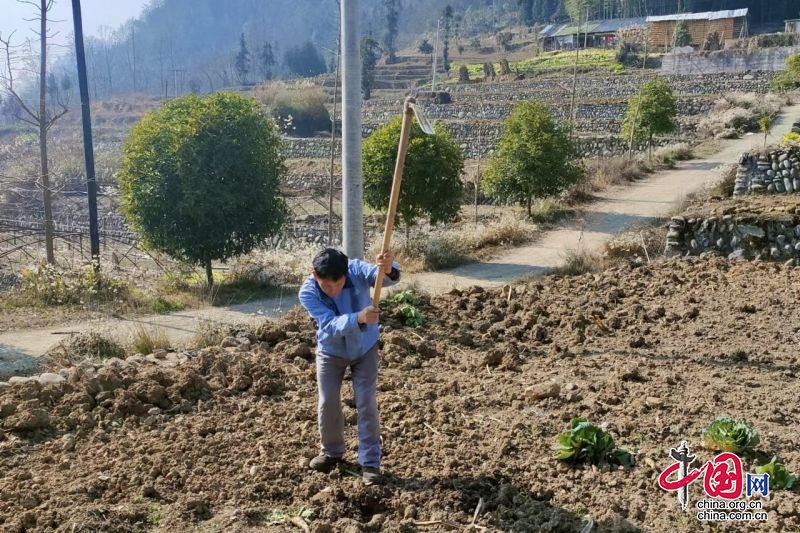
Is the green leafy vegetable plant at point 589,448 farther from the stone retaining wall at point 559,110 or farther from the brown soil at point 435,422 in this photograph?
the stone retaining wall at point 559,110

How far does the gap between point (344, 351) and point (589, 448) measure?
4.85 ft

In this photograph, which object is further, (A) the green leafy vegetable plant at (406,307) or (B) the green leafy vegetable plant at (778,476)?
(A) the green leafy vegetable plant at (406,307)

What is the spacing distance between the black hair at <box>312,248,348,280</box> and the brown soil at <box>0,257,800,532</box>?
117 centimetres

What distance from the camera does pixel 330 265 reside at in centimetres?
402

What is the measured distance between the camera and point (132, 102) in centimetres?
8281

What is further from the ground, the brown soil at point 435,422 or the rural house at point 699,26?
the rural house at point 699,26

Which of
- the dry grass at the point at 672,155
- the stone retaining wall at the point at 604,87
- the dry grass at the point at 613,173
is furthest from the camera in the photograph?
the stone retaining wall at the point at 604,87

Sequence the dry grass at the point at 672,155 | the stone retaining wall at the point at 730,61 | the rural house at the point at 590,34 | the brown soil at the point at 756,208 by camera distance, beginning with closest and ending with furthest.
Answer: the brown soil at the point at 756,208, the dry grass at the point at 672,155, the stone retaining wall at the point at 730,61, the rural house at the point at 590,34

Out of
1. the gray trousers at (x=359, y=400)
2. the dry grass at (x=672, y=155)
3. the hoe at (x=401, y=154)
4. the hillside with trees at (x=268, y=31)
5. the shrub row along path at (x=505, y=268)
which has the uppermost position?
the hillside with trees at (x=268, y=31)

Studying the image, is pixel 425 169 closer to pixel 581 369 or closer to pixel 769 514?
pixel 581 369

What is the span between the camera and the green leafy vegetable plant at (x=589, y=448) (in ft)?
14.5

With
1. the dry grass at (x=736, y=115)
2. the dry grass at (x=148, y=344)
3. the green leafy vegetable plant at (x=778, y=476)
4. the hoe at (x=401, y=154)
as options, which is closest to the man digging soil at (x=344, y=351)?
the hoe at (x=401, y=154)

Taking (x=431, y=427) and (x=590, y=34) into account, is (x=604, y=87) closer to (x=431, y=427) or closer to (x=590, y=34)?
(x=590, y=34)

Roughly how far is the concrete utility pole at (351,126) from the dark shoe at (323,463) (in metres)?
3.05
